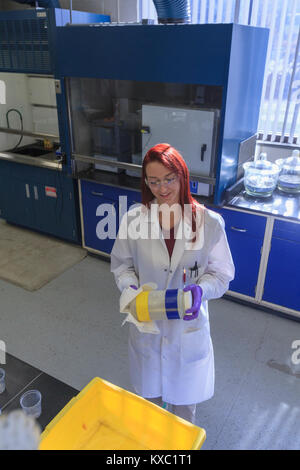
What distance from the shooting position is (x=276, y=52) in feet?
9.41

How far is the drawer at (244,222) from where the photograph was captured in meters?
2.56

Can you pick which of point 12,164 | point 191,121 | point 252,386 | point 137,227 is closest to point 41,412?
point 137,227

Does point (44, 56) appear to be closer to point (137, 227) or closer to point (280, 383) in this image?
point (137, 227)

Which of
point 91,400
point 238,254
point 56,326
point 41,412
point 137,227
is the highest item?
point 137,227

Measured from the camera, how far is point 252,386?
2186 millimetres

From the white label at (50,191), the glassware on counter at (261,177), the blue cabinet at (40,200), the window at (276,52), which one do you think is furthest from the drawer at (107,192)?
the window at (276,52)

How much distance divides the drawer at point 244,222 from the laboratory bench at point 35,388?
1720 millimetres

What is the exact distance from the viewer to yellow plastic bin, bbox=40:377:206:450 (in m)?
1.01

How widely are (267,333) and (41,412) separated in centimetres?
183

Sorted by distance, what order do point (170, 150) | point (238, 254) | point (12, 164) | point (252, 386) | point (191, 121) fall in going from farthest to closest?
point (12, 164), point (238, 254), point (191, 121), point (252, 386), point (170, 150)

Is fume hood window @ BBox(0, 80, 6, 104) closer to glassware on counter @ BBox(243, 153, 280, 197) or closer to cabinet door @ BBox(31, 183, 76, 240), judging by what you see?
cabinet door @ BBox(31, 183, 76, 240)

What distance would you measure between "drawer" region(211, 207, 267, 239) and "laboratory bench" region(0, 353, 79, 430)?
1.72 m

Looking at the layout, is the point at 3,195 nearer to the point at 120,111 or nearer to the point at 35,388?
the point at 120,111
